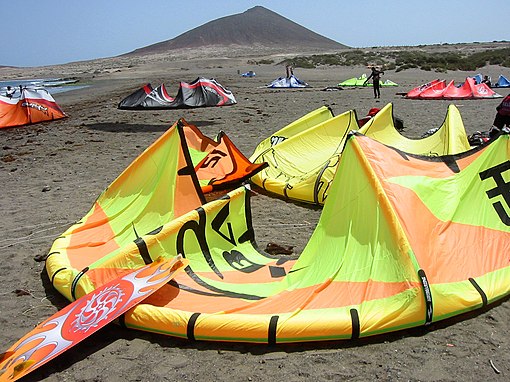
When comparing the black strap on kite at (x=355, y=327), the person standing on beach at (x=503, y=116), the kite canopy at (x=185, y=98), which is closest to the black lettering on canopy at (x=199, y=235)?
the black strap on kite at (x=355, y=327)

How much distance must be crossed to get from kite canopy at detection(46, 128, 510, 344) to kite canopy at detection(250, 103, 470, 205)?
2165 millimetres

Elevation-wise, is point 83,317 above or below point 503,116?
below

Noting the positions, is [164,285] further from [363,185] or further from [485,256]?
[485,256]

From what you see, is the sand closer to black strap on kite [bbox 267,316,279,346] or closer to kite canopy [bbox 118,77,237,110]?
black strap on kite [bbox 267,316,279,346]

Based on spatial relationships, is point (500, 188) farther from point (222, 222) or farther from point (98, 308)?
point (98, 308)

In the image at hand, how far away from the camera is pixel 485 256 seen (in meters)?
4.79

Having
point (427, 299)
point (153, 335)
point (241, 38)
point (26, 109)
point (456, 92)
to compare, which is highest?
point (241, 38)

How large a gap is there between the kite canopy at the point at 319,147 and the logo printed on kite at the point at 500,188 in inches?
84.5

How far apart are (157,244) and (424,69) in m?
37.9

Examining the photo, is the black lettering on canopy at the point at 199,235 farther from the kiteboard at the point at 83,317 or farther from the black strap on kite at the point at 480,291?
the black strap on kite at the point at 480,291

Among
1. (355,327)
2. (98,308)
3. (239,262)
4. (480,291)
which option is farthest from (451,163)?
(98,308)

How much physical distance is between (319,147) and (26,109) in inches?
508

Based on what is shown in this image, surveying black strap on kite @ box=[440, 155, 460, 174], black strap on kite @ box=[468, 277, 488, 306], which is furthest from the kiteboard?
black strap on kite @ box=[440, 155, 460, 174]

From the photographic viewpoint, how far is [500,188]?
5.42 meters
